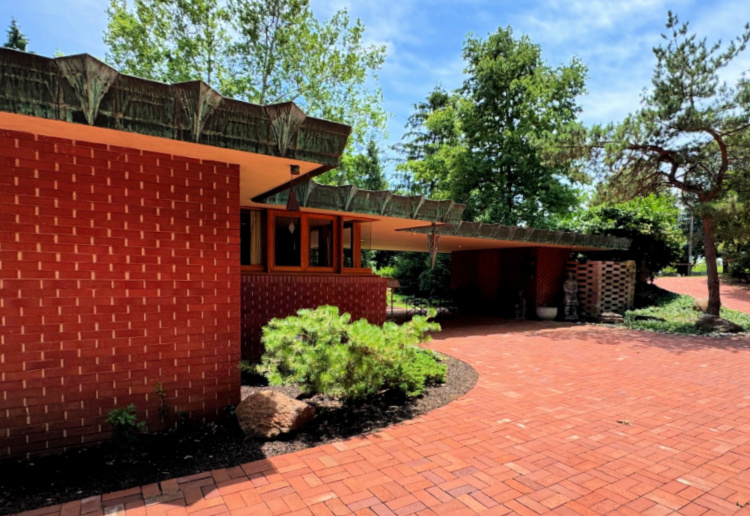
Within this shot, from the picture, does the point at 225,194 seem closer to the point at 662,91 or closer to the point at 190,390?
the point at 190,390

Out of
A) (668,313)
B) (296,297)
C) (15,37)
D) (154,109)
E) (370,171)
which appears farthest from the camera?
(370,171)

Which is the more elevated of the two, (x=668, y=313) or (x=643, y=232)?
(x=643, y=232)

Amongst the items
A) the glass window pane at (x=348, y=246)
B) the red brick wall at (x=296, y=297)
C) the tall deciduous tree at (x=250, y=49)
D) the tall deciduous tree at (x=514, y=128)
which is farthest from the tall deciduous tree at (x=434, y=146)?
the red brick wall at (x=296, y=297)

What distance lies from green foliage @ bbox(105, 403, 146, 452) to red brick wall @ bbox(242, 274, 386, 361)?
133 inches

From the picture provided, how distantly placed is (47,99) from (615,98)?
18.9 metres

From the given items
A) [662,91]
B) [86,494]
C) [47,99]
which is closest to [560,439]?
[86,494]

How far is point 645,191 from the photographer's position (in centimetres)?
1317

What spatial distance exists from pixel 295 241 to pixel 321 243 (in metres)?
0.62

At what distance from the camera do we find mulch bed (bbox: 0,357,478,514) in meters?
2.76

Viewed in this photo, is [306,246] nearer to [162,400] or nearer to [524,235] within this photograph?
[162,400]

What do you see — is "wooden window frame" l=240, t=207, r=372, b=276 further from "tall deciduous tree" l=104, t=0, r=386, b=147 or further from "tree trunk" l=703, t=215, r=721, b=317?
"tall deciduous tree" l=104, t=0, r=386, b=147

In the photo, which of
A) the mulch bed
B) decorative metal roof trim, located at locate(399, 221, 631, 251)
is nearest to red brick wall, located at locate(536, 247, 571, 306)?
decorative metal roof trim, located at locate(399, 221, 631, 251)

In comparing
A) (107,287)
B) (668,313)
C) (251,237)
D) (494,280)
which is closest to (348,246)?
(251,237)

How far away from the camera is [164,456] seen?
10.7 feet
